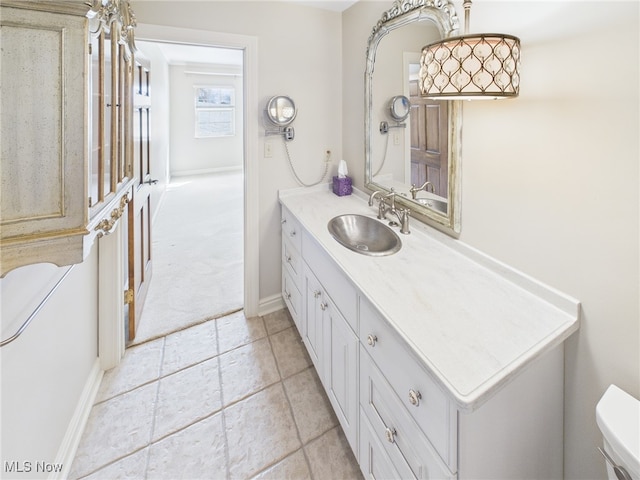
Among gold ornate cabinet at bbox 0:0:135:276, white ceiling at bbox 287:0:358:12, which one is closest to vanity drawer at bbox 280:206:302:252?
gold ornate cabinet at bbox 0:0:135:276

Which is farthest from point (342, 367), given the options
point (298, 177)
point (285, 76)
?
point (285, 76)

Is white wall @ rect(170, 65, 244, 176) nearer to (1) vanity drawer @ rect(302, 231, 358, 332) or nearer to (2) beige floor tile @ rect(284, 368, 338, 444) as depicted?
(1) vanity drawer @ rect(302, 231, 358, 332)

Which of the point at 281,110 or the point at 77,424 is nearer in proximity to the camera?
the point at 77,424

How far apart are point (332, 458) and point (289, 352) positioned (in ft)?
2.50

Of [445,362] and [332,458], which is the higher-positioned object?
[445,362]

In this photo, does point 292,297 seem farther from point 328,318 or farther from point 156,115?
point 156,115

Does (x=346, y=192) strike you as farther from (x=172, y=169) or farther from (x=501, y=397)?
(x=172, y=169)

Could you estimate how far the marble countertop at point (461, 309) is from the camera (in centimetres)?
80

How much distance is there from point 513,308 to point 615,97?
0.66 meters

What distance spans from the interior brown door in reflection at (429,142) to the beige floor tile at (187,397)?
5.22 ft

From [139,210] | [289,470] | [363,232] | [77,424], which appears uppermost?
[139,210]

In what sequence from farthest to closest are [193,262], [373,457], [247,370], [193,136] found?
[193,136], [193,262], [247,370], [373,457]

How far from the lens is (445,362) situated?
81cm

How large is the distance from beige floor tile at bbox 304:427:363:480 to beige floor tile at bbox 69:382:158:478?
2.52ft
